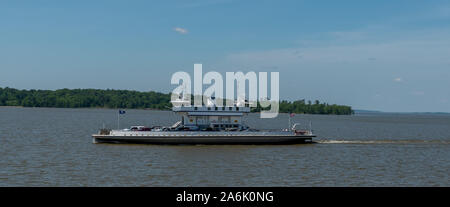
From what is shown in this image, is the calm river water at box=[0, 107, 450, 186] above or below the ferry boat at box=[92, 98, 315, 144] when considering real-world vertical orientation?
below

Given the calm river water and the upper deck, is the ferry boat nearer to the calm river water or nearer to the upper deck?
the upper deck

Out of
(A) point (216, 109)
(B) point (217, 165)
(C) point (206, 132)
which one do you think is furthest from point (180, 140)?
(B) point (217, 165)

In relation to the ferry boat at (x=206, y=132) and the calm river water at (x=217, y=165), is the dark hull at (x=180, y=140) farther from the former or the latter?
the calm river water at (x=217, y=165)

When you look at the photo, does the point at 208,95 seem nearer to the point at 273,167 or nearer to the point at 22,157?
the point at 273,167

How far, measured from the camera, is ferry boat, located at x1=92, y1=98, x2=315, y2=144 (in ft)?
223

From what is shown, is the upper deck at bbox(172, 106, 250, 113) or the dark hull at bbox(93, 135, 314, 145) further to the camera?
the upper deck at bbox(172, 106, 250, 113)

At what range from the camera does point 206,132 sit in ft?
226

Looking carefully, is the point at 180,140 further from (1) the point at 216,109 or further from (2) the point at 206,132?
(1) the point at 216,109

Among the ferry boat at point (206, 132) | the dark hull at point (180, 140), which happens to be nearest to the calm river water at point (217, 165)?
the dark hull at point (180, 140)

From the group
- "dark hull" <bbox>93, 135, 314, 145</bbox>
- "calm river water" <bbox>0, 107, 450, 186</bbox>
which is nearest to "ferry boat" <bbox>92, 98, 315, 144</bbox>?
"dark hull" <bbox>93, 135, 314, 145</bbox>

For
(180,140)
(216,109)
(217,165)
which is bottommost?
(217,165)

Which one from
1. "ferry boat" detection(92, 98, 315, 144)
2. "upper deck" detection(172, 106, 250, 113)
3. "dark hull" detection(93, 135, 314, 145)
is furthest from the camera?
"upper deck" detection(172, 106, 250, 113)

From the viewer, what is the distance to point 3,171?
43.2 meters
